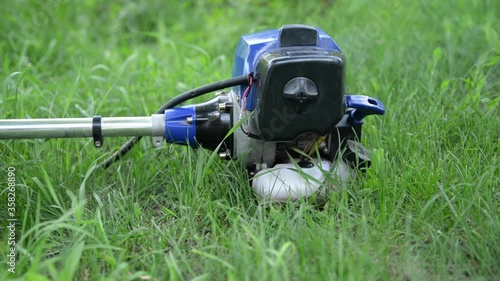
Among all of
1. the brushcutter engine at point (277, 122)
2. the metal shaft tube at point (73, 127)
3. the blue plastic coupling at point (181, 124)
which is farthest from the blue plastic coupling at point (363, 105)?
the metal shaft tube at point (73, 127)

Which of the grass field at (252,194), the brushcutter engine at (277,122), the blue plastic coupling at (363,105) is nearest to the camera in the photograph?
the grass field at (252,194)

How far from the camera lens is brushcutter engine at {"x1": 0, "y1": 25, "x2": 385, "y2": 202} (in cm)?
180

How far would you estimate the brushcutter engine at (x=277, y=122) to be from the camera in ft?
5.89

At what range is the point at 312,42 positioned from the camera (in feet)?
6.18

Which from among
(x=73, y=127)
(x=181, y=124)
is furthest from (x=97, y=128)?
(x=181, y=124)

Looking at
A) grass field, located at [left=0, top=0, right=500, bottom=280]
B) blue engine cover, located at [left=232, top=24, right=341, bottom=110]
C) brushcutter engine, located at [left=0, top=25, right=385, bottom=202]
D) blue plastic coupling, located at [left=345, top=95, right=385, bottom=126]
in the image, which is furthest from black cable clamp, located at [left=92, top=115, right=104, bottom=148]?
blue plastic coupling, located at [left=345, top=95, right=385, bottom=126]

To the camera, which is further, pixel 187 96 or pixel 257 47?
pixel 187 96

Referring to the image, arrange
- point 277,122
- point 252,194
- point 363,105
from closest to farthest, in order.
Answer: point 277,122 < point 363,105 < point 252,194

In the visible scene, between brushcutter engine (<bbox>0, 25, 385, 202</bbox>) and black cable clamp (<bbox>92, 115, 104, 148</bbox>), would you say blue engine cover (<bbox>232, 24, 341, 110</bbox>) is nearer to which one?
brushcutter engine (<bbox>0, 25, 385, 202</bbox>)

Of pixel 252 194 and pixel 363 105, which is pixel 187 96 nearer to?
pixel 252 194

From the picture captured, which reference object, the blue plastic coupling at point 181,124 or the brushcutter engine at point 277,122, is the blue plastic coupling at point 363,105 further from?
the blue plastic coupling at point 181,124

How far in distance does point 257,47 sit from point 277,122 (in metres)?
0.29

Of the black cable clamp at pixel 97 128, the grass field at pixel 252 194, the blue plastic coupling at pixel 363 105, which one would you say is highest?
the blue plastic coupling at pixel 363 105

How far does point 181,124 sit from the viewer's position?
2.01 meters
